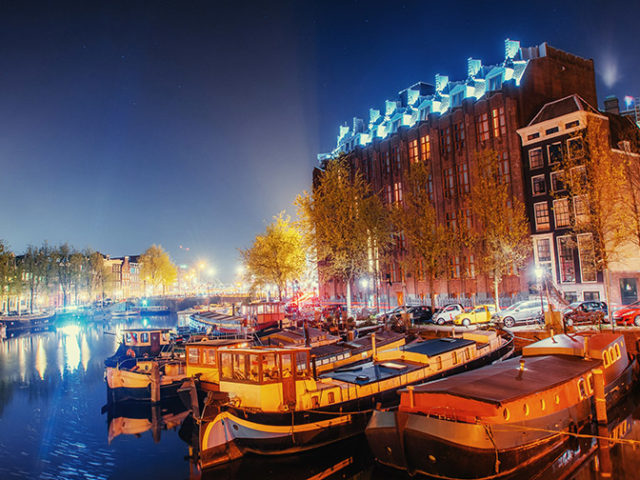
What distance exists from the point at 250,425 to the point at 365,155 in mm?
64717

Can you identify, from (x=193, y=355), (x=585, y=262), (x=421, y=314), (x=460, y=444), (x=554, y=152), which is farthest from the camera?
(x=554, y=152)

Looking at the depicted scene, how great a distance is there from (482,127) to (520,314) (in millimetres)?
30421

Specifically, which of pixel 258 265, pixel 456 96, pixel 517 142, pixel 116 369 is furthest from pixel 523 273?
pixel 116 369

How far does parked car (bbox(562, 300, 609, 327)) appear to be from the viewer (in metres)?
30.0

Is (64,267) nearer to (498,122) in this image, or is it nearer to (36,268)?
(36,268)

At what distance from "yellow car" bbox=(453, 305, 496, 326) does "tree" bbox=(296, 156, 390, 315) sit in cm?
1181

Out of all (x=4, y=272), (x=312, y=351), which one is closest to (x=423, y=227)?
(x=312, y=351)

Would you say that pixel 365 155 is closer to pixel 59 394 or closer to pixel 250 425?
pixel 59 394

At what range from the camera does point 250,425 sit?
15664mm

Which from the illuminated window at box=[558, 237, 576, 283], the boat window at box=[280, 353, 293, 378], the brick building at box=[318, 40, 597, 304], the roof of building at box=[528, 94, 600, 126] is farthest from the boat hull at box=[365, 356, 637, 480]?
the roof of building at box=[528, 94, 600, 126]

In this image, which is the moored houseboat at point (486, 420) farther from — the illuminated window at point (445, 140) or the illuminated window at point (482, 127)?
the illuminated window at point (445, 140)

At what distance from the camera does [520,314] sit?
3378 centimetres

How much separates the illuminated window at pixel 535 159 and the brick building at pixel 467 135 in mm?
1296

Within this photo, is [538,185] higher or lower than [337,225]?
higher
